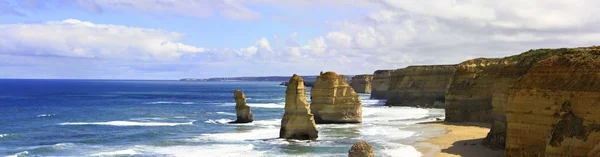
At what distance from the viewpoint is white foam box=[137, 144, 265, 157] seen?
37156mm

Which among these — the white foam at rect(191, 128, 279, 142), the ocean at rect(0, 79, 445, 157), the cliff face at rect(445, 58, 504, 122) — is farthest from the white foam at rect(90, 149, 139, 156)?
the cliff face at rect(445, 58, 504, 122)

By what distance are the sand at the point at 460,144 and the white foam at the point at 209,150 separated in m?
10.4

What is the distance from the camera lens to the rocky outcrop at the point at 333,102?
2165 inches

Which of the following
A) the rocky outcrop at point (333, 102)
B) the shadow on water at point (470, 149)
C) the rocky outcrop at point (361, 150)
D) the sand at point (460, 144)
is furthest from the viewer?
the rocky outcrop at point (333, 102)

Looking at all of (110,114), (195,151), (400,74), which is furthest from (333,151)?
(400,74)

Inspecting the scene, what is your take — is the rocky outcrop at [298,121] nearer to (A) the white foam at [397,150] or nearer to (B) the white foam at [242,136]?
(B) the white foam at [242,136]

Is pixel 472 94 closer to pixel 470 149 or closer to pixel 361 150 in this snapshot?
pixel 470 149

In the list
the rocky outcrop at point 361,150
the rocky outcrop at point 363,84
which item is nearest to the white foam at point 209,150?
the rocky outcrop at point 361,150

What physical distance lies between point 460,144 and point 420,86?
171 ft

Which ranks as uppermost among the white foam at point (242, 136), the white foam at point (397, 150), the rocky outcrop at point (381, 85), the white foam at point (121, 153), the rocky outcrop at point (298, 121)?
the rocky outcrop at point (381, 85)

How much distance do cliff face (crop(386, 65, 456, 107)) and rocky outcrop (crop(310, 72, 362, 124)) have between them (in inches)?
1241

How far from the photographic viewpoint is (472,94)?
52438 millimetres

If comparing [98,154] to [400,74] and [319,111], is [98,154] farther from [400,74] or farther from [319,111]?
[400,74]

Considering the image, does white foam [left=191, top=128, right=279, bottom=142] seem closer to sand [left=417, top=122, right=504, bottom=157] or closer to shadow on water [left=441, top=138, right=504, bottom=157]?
sand [left=417, top=122, right=504, bottom=157]
